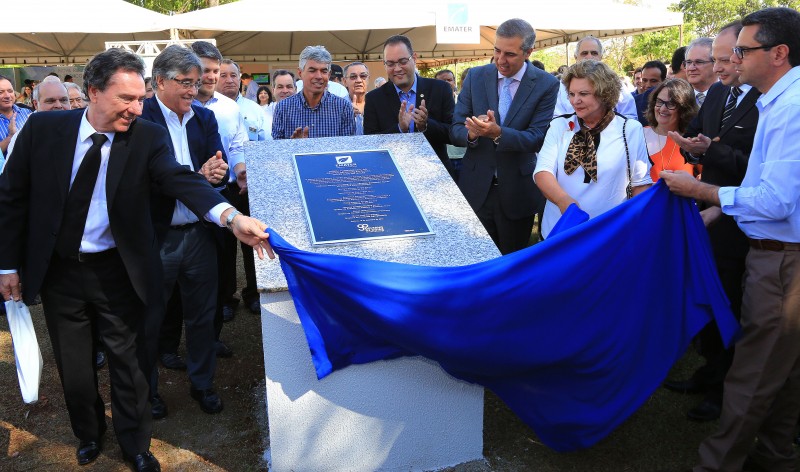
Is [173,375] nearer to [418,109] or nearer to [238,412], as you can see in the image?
[238,412]

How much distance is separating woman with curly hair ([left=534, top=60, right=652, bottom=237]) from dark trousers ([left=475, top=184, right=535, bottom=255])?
976mm

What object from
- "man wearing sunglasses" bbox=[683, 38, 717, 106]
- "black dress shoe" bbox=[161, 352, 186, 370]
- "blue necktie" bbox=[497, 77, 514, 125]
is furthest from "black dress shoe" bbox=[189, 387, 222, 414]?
"man wearing sunglasses" bbox=[683, 38, 717, 106]

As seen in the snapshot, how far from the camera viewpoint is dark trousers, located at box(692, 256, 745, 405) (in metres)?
3.96

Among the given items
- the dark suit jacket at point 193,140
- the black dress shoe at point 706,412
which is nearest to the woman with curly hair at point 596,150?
the black dress shoe at point 706,412

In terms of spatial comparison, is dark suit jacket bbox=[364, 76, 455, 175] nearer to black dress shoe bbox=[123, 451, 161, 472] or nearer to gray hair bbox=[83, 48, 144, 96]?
gray hair bbox=[83, 48, 144, 96]

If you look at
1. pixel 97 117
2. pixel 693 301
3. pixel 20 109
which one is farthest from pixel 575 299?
pixel 20 109

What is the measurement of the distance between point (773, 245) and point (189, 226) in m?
3.28

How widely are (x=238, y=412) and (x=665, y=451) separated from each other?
2.67 m

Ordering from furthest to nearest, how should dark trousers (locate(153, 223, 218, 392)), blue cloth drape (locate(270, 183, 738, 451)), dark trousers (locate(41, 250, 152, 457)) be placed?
dark trousers (locate(153, 223, 218, 392)), dark trousers (locate(41, 250, 152, 457)), blue cloth drape (locate(270, 183, 738, 451))

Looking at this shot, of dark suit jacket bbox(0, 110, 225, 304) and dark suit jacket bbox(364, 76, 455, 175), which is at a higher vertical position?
dark suit jacket bbox(364, 76, 455, 175)

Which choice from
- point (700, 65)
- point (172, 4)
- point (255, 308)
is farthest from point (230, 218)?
point (172, 4)

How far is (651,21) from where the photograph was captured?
12531 millimetres

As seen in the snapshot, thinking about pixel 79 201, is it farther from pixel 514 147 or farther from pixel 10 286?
pixel 514 147

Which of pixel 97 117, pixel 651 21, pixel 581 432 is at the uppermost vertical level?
pixel 651 21
